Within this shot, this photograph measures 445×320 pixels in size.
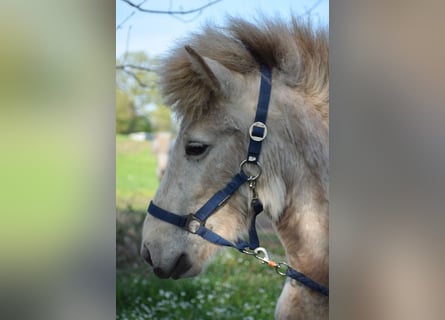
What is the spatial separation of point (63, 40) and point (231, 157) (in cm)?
73

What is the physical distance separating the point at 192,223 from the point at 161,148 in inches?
13.2

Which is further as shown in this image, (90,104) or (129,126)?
(129,126)

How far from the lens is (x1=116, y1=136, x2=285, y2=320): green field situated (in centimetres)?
212

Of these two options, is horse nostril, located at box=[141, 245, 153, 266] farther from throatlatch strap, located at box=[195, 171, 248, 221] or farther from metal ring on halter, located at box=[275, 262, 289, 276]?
metal ring on halter, located at box=[275, 262, 289, 276]

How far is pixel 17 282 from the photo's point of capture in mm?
1915

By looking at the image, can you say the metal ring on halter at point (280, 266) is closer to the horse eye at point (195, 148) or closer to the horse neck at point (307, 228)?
the horse neck at point (307, 228)

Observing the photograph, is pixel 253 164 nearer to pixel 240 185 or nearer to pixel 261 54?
pixel 240 185

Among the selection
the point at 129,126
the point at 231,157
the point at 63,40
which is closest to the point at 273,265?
the point at 231,157

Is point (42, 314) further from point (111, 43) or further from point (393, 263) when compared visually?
point (393, 263)

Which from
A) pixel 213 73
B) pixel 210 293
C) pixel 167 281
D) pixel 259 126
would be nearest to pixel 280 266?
pixel 210 293

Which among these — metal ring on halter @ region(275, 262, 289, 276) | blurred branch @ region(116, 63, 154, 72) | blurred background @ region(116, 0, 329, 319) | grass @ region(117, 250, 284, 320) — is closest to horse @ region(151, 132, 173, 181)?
blurred background @ region(116, 0, 329, 319)

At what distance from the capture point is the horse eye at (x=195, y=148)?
2.03 m

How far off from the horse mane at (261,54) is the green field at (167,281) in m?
0.28

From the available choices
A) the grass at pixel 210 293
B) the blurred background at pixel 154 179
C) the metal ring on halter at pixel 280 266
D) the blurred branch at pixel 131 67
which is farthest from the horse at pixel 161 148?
the metal ring on halter at pixel 280 266
